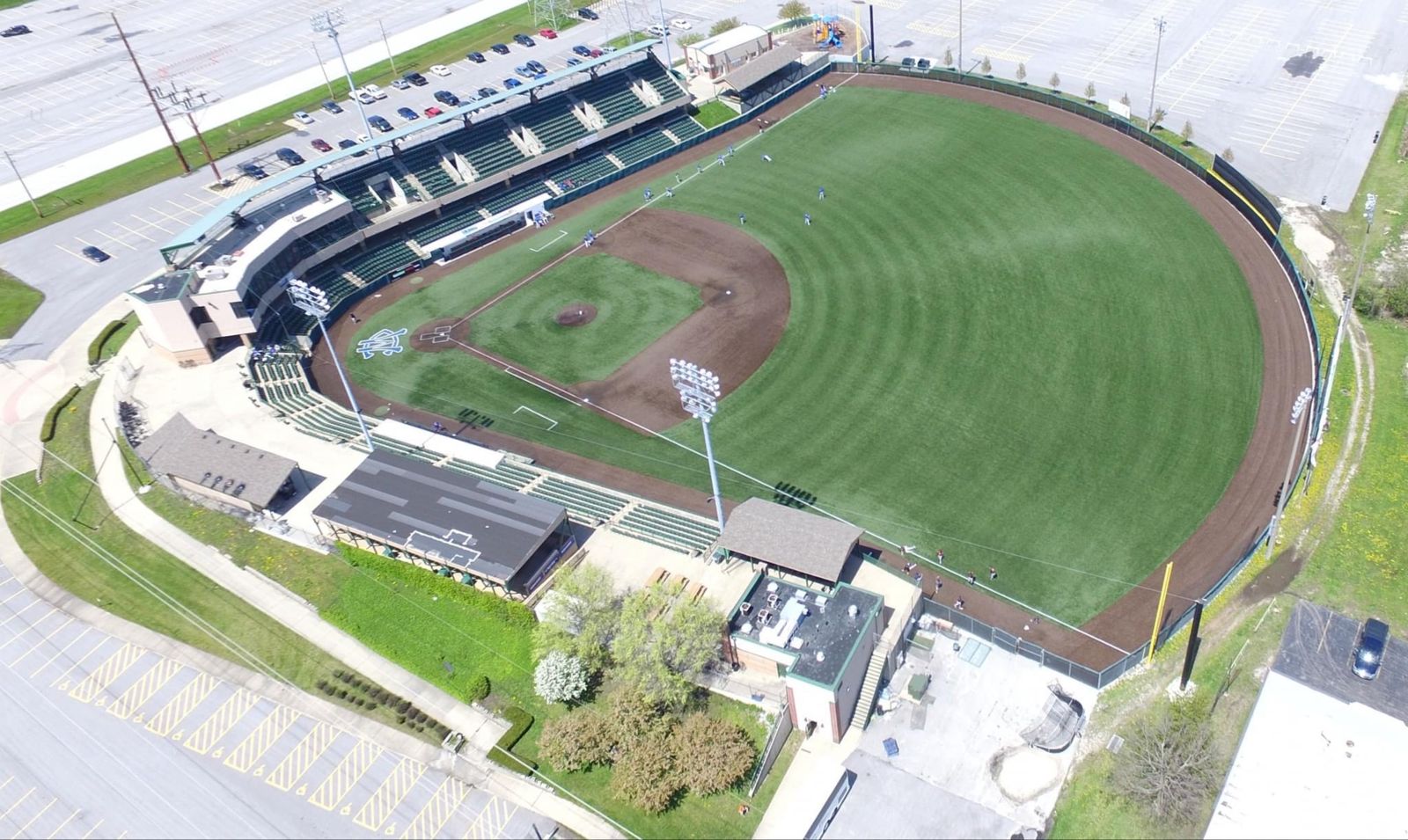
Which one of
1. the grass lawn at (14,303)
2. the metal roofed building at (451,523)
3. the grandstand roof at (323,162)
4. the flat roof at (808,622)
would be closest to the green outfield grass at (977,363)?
the flat roof at (808,622)

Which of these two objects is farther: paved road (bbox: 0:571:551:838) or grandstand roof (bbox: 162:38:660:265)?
grandstand roof (bbox: 162:38:660:265)

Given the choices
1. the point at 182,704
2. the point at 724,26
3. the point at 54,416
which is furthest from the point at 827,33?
the point at 182,704

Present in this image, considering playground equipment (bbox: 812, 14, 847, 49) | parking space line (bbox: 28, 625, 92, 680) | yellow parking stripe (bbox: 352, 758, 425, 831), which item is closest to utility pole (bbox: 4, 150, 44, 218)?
parking space line (bbox: 28, 625, 92, 680)

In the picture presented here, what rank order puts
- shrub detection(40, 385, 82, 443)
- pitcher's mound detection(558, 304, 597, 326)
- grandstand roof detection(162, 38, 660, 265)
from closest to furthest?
shrub detection(40, 385, 82, 443) < grandstand roof detection(162, 38, 660, 265) < pitcher's mound detection(558, 304, 597, 326)

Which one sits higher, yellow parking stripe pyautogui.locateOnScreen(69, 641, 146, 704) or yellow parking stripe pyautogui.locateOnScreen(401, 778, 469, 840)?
yellow parking stripe pyautogui.locateOnScreen(69, 641, 146, 704)

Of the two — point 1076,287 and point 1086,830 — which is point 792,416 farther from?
point 1086,830

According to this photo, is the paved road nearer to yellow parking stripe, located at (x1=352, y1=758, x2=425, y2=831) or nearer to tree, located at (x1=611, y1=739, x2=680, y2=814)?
yellow parking stripe, located at (x1=352, y1=758, x2=425, y2=831)
